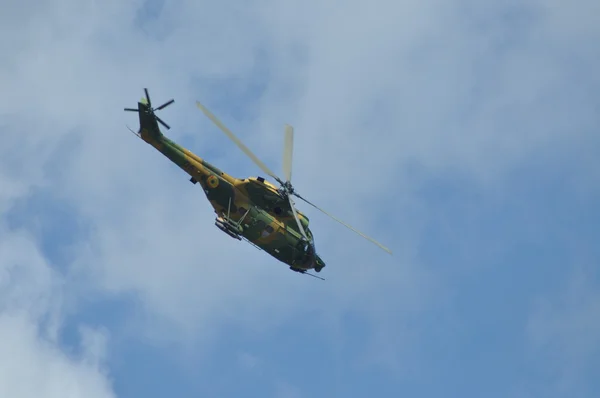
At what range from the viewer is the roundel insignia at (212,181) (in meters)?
75.5

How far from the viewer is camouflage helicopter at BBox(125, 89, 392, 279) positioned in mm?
74438

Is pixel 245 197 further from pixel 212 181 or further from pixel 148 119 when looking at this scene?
pixel 148 119

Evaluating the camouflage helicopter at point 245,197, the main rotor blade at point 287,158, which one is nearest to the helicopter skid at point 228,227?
the camouflage helicopter at point 245,197

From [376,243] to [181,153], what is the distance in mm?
17071

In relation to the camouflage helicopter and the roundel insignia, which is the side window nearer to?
the camouflage helicopter

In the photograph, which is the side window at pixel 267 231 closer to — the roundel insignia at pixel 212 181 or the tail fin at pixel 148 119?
the roundel insignia at pixel 212 181

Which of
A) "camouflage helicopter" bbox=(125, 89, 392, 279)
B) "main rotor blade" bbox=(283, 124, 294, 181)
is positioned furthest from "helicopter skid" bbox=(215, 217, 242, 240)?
"main rotor blade" bbox=(283, 124, 294, 181)

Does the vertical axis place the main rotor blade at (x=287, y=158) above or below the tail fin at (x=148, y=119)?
above

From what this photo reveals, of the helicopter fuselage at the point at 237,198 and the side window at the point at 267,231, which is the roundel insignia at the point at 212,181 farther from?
the side window at the point at 267,231

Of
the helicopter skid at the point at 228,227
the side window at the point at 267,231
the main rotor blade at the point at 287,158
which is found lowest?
the helicopter skid at the point at 228,227

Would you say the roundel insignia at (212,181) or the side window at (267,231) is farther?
the side window at (267,231)

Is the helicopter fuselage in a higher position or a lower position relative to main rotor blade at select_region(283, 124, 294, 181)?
lower

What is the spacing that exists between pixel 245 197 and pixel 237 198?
64 centimetres

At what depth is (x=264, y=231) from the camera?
7581cm
